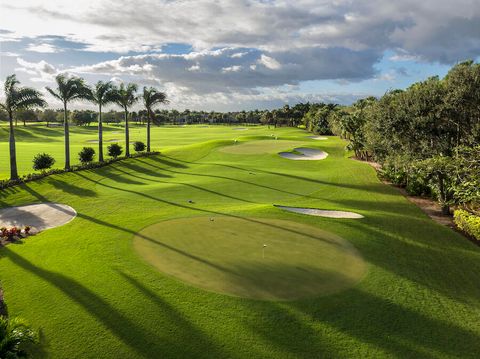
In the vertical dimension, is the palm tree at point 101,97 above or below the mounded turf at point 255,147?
above

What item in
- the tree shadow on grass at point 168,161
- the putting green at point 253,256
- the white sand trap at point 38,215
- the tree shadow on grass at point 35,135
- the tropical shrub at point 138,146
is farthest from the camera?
the tree shadow on grass at point 35,135

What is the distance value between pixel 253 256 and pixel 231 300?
13.4ft

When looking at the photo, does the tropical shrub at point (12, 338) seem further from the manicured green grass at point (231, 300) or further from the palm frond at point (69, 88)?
the palm frond at point (69, 88)

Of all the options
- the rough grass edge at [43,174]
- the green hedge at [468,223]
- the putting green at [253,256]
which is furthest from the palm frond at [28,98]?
the green hedge at [468,223]

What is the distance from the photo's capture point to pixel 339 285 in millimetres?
15062

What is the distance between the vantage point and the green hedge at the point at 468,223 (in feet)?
74.7

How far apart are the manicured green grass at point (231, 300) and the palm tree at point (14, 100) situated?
43.1 feet

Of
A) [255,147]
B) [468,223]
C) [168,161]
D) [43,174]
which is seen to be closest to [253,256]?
[468,223]

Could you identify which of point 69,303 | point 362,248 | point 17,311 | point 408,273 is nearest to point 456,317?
point 408,273

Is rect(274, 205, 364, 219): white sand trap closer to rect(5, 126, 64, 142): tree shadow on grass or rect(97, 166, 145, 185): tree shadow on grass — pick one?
rect(97, 166, 145, 185): tree shadow on grass

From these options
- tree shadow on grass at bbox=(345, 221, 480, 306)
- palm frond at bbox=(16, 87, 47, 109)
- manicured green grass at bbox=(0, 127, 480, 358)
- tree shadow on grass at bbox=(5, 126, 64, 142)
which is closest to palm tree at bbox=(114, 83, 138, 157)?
palm frond at bbox=(16, 87, 47, 109)

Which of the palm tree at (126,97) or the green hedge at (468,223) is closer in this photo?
the green hedge at (468,223)

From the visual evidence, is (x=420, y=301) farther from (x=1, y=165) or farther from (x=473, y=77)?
(x=1, y=165)

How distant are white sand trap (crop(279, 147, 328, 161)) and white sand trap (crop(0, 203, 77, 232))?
111ft
